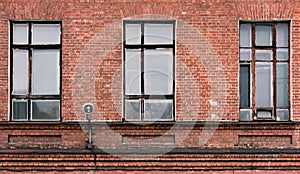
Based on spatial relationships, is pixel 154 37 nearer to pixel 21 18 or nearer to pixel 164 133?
pixel 164 133

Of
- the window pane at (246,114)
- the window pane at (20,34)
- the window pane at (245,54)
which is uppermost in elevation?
the window pane at (20,34)

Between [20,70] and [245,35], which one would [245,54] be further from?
[20,70]

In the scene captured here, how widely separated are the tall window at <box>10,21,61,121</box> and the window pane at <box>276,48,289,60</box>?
4345 mm

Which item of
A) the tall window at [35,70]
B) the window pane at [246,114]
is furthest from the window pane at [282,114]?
the tall window at [35,70]

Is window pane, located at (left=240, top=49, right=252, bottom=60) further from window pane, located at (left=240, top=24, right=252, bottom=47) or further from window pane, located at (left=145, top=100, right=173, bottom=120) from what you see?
window pane, located at (left=145, top=100, right=173, bottom=120)

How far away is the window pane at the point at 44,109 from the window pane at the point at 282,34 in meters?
4.56

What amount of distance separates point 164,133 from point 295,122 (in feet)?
8.38

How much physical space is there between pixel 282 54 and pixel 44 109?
15.9 ft

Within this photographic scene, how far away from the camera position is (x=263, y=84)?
11875 mm

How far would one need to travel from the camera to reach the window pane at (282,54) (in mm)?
11852

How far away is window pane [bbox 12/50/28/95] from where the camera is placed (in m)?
11.8

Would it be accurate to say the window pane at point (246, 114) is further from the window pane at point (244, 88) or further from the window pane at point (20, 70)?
the window pane at point (20, 70)

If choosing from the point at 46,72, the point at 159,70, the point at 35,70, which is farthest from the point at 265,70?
the point at 35,70

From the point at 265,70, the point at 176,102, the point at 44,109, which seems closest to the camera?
the point at 176,102
